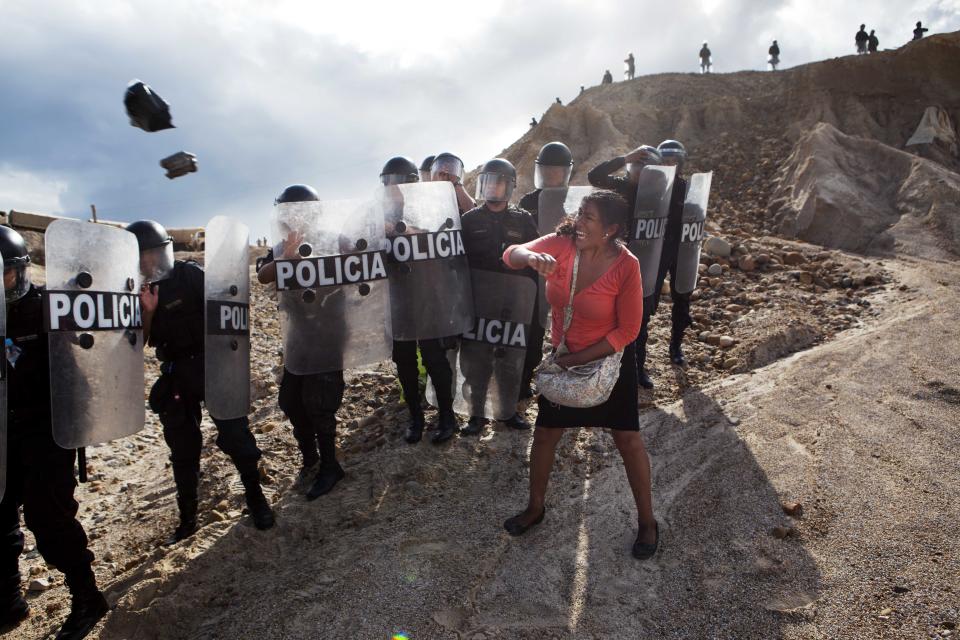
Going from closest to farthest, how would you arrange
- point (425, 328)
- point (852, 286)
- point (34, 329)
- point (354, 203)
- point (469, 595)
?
point (34, 329), point (469, 595), point (354, 203), point (425, 328), point (852, 286)

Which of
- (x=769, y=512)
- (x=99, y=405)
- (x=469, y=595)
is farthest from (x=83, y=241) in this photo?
(x=769, y=512)

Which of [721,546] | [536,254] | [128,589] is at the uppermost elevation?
[536,254]

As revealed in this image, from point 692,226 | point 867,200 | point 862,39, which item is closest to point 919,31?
point 862,39

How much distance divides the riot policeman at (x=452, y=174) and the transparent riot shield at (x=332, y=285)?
1.00 metres

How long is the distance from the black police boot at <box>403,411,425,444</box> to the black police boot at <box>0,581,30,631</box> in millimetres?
2191

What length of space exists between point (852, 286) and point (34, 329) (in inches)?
292

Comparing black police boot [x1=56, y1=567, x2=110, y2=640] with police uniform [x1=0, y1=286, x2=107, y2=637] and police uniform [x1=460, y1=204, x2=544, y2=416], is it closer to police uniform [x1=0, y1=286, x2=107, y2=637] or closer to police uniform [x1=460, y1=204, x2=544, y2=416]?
police uniform [x1=0, y1=286, x2=107, y2=637]

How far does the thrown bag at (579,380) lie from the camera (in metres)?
2.64

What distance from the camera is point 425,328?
12.1ft

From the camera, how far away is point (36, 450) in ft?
8.57

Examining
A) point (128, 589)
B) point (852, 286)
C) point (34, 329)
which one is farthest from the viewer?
point (852, 286)

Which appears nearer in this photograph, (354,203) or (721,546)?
(721,546)

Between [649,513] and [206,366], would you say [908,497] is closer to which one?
[649,513]

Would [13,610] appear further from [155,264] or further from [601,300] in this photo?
[601,300]
